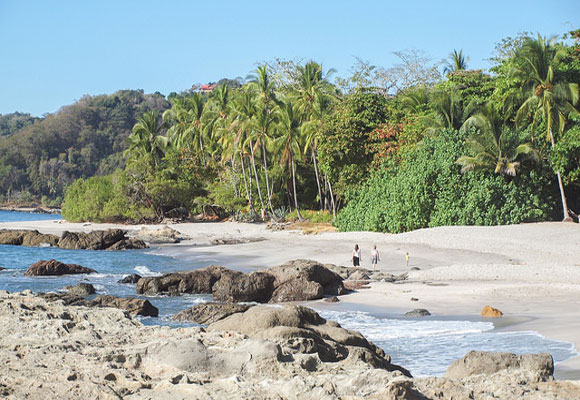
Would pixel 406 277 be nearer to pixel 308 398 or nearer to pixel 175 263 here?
pixel 175 263

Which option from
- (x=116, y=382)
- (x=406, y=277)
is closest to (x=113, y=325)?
(x=116, y=382)

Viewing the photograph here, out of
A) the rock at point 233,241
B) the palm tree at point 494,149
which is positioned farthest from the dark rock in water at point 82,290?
the palm tree at point 494,149

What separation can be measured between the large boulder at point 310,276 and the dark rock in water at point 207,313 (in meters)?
3.41

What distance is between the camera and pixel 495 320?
12672mm

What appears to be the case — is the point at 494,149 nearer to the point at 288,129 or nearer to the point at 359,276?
the point at 359,276

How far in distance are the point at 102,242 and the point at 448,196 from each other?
18293 millimetres

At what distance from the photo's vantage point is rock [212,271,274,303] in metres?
15.9

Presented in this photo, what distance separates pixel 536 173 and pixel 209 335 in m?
24.5

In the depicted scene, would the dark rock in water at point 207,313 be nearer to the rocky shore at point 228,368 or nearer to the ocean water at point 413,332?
the ocean water at point 413,332

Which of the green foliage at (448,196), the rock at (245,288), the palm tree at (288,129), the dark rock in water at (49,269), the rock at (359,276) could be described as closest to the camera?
the rock at (245,288)

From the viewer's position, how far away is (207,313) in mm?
12938

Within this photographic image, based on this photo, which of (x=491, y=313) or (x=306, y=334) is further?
(x=491, y=313)

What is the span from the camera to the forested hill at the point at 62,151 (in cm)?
10956

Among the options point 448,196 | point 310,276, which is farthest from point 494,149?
point 310,276
